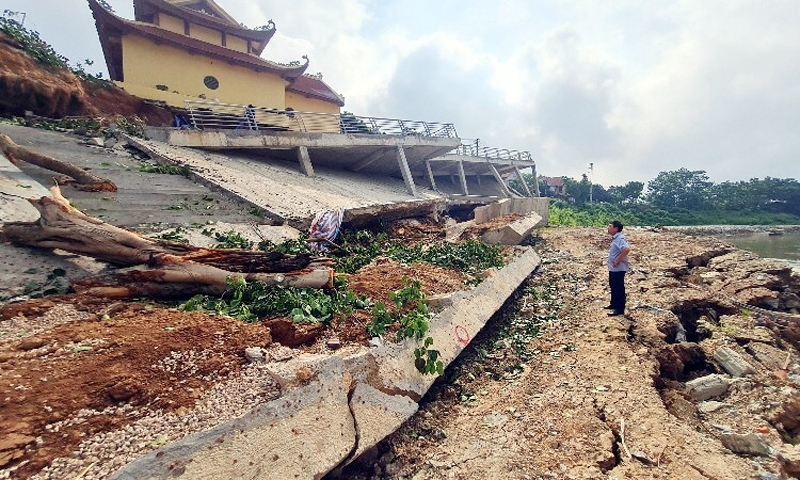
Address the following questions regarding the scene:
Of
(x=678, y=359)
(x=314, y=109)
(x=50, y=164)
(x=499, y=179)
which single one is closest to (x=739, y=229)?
(x=499, y=179)

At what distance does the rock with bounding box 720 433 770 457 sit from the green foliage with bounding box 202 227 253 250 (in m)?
5.40

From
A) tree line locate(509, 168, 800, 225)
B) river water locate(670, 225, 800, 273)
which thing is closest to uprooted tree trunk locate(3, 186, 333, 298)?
river water locate(670, 225, 800, 273)

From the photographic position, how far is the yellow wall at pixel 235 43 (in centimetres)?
1759

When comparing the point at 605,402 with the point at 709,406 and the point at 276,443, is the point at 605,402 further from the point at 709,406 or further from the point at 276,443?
the point at 276,443

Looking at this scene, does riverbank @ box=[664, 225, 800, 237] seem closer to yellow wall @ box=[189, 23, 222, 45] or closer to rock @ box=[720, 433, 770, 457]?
yellow wall @ box=[189, 23, 222, 45]

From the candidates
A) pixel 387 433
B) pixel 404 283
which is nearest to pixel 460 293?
pixel 404 283

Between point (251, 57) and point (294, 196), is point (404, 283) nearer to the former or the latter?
point (294, 196)

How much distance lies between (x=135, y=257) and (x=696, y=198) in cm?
5340

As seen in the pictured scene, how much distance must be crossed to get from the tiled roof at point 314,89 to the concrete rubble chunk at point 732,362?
20091mm

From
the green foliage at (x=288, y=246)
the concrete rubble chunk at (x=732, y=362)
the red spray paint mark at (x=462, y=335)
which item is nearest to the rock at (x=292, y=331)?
the red spray paint mark at (x=462, y=335)

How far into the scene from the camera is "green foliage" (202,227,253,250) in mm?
5332

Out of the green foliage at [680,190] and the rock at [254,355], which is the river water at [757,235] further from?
the rock at [254,355]

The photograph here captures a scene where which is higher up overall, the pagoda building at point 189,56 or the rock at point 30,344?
the pagoda building at point 189,56

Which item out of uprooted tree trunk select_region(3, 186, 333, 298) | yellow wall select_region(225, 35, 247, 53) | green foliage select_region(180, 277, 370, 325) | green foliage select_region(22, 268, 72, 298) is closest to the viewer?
green foliage select_region(22, 268, 72, 298)
